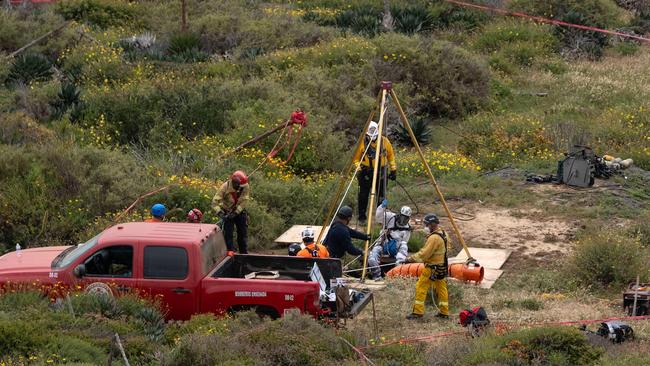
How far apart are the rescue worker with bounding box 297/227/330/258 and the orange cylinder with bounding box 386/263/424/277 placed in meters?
1.66

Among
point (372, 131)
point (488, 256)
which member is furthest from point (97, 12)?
point (488, 256)

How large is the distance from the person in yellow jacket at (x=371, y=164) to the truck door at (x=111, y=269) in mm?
5198

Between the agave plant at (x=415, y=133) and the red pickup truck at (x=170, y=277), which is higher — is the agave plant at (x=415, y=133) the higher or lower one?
the lower one

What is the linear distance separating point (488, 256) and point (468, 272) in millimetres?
1867

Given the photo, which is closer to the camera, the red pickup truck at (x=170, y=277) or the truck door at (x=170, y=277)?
the red pickup truck at (x=170, y=277)

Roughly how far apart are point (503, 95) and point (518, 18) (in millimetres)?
7794

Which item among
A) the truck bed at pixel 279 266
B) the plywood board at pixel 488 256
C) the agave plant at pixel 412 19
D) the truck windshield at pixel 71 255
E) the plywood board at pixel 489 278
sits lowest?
the plywood board at pixel 488 256

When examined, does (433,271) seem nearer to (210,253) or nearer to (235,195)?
(210,253)

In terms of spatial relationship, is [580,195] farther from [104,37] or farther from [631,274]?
[104,37]

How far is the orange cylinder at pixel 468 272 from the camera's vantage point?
16.3m

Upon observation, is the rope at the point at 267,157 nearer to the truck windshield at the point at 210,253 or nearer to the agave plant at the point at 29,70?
the truck windshield at the point at 210,253

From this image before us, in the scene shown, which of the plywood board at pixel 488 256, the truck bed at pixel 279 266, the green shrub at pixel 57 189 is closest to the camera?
the truck bed at pixel 279 266

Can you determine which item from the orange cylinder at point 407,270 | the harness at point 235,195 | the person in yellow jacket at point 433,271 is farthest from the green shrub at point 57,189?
the person in yellow jacket at point 433,271

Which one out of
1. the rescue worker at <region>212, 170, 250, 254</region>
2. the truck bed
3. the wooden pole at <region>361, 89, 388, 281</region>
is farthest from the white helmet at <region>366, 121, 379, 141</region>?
the truck bed
